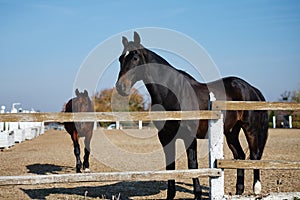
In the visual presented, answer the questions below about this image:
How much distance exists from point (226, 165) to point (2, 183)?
→ 8.77 feet

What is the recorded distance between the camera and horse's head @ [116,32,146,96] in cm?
548

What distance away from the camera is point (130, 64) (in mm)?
5648

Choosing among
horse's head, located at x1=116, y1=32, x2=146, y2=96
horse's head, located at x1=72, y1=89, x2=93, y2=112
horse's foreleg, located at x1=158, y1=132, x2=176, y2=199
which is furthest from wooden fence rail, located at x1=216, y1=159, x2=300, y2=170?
horse's head, located at x1=72, y1=89, x2=93, y2=112

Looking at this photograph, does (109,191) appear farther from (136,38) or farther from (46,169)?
(46,169)

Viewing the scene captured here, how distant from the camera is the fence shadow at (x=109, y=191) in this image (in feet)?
21.7

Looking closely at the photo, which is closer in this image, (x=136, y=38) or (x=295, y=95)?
(x=136, y=38)

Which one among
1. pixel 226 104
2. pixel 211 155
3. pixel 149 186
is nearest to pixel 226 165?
pixel 211 155

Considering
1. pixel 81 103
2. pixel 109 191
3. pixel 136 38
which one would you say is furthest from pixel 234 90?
pixel 81 103

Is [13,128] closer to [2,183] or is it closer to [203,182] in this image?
[203,182]

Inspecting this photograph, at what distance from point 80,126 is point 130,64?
4.80m

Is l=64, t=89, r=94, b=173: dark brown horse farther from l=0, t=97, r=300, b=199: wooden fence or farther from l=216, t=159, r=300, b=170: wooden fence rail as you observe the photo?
l=216, t=159, r=300, b=170: wooden fence rail

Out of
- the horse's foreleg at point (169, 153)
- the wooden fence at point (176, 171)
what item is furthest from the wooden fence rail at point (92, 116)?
the horse's foreleg at point (169, 153)

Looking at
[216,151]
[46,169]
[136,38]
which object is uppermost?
[136,38]

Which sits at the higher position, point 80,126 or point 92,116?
point 92,116
